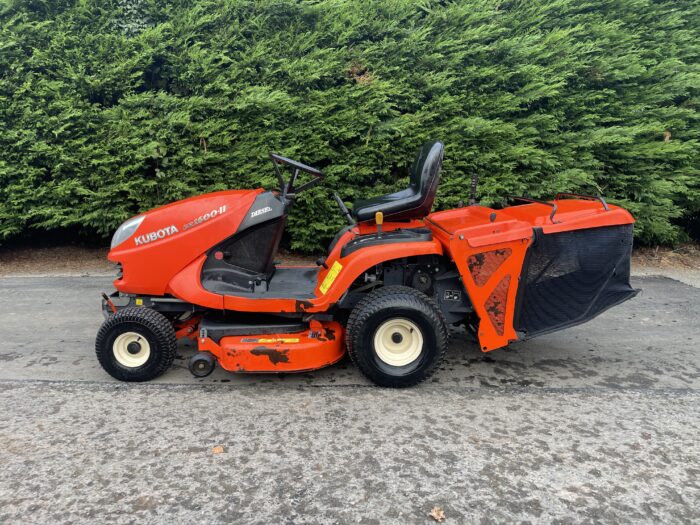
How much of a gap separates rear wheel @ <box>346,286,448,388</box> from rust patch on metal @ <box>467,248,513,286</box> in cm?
32

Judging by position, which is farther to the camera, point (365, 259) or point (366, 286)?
point (366, 286)

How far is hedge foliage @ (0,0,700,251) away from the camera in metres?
5.72

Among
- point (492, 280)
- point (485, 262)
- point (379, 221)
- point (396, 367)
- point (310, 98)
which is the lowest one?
point (396, 367)

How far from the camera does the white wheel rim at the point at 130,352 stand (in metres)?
3.19

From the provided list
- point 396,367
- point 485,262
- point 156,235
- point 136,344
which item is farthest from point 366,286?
point 136,344

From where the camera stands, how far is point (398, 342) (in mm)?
3152

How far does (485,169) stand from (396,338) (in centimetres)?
363

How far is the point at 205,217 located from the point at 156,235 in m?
0.33

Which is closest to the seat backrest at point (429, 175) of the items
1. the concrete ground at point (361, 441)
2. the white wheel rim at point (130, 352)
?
the concrete ground at point (361, 441)

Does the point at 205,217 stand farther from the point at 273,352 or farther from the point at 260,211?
the point at 273,352

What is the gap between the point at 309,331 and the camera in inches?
127

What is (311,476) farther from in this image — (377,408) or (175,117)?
(175,117)

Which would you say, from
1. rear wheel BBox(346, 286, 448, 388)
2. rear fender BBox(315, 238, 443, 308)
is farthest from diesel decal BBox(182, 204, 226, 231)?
rear wheel BBox(346, 286, 448, 388)

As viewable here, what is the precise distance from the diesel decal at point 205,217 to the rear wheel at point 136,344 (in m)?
0.59
